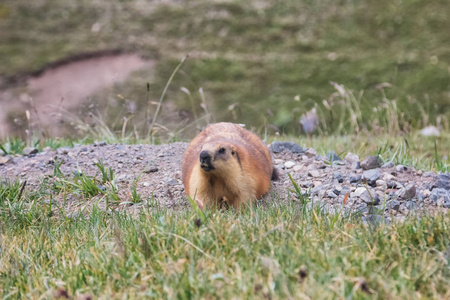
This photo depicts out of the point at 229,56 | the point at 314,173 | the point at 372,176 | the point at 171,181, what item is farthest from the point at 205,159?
the point at 229,56

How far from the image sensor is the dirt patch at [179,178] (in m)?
4.20

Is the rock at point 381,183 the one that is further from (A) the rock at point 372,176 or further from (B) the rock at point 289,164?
A: (B) the rock at point 289,164

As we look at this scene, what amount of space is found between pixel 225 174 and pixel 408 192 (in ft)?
4.74

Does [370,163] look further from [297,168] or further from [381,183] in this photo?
[297,168]

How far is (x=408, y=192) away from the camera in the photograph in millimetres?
4230

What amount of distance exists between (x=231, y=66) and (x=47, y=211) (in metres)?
10.5

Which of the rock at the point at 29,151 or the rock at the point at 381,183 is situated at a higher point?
the rock at the point at 381,183

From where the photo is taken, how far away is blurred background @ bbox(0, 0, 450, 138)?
12.5 metres

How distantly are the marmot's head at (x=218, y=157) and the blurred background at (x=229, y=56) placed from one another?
7.27 m

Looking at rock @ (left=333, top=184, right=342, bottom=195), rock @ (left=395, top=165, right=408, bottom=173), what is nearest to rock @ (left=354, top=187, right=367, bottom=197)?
rock @ (left=333, top=184, right=342, bottom=195)

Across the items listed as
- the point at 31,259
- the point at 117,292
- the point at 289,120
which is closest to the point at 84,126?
the point at 31,259

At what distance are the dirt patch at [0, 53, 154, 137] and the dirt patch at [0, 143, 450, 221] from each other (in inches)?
232

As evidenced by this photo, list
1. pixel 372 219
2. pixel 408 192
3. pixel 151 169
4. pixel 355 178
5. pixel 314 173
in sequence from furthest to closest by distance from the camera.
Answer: pixel 151 169 < pixel 314 173 < pixel 355 178 < pixel 408 192 < pixel 372 219

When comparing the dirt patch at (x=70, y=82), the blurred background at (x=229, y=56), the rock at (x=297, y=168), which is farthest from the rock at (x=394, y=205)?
the dirt patch at (x=70, y=82)
